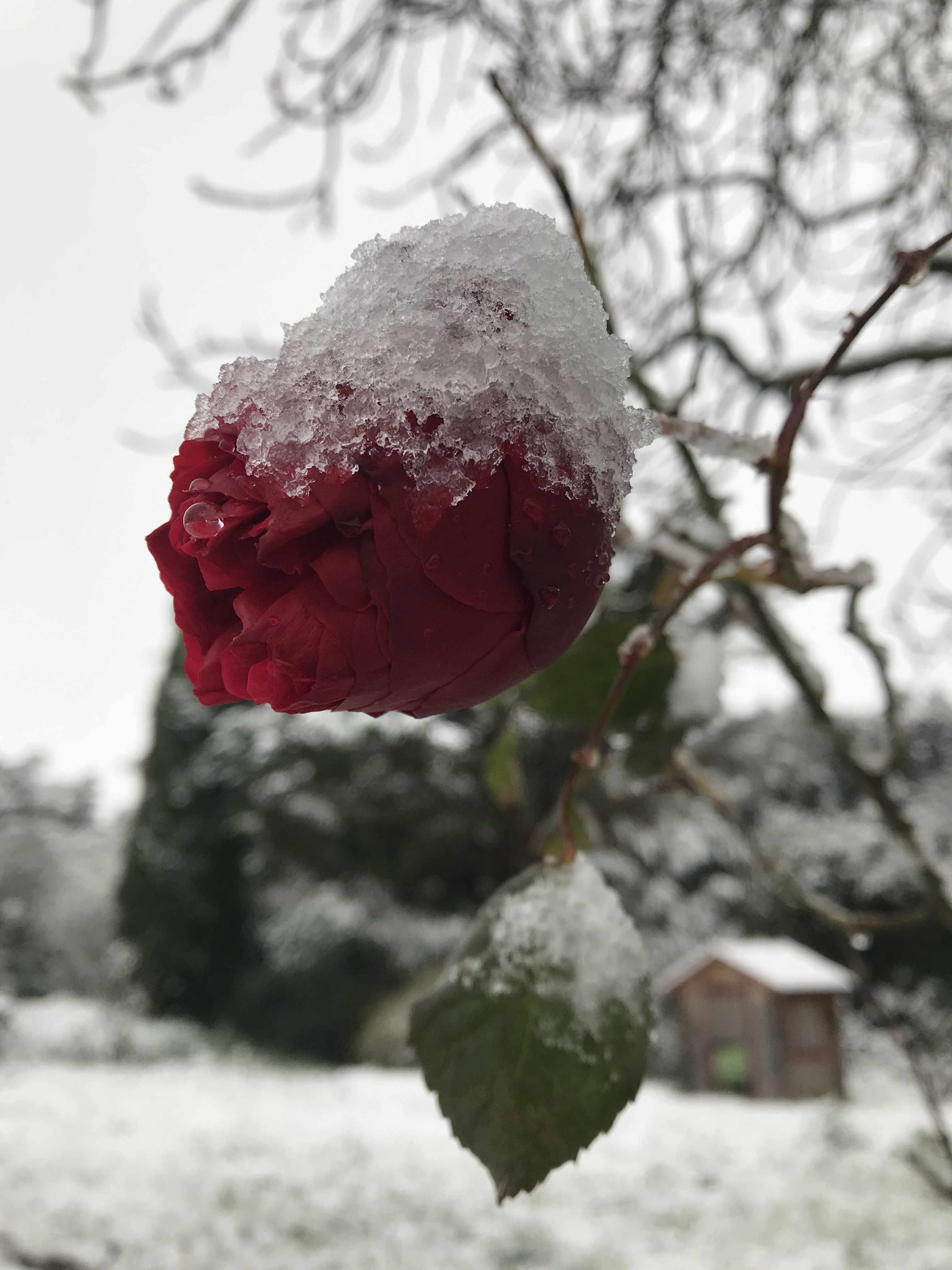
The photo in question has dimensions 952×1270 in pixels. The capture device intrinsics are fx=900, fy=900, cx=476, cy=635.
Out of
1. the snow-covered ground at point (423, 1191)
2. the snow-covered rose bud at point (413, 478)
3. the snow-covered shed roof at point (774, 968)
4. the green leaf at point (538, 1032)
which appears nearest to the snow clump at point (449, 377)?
the snow-covered rose bud at point (413, 478)

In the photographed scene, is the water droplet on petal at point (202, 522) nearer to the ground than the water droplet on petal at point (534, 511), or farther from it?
nearer to the ground

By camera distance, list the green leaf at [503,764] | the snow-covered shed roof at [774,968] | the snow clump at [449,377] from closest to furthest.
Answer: the snow clump at [449,377] → the green leaf at [503,764] → the snow-covered shed roof at [774,968]

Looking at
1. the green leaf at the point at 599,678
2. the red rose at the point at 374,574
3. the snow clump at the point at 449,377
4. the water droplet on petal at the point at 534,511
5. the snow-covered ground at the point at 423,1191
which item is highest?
the green leaf at the point at 599,678

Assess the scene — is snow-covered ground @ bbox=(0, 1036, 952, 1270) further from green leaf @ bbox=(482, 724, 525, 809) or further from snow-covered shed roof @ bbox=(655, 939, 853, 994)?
green leaf @ bbox=(482, 724, 525, 809)

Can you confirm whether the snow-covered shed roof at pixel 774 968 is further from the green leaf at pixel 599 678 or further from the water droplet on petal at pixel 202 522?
the water droplet on petal at pixel 202 522

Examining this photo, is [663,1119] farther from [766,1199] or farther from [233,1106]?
[233,1106]

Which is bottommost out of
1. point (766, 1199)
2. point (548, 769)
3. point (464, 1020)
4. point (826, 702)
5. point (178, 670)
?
point (766, 1199)

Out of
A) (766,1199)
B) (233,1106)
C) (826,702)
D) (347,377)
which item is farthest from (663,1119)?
(347,377)

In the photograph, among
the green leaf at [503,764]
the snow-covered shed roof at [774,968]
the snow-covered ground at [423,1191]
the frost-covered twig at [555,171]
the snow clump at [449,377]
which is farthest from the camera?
the snow-covered shed roof at [774,968]
